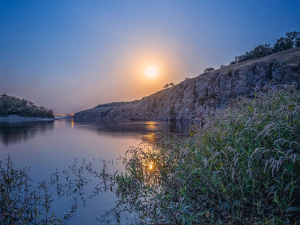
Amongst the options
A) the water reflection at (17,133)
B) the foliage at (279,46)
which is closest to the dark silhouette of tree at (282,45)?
the foliage at (279,46)

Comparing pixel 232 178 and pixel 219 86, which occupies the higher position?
pixel 219 86

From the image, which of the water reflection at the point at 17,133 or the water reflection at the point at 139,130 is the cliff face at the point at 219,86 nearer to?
the water reflection at the point at 139,130

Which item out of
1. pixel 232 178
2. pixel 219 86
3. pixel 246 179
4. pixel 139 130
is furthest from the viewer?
pixel 219 86

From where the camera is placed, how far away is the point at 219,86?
65.6 metres

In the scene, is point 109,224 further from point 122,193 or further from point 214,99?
point 214,99

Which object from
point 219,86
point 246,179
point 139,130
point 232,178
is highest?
point 219,86

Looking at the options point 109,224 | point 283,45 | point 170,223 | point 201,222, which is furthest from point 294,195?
point 283,45

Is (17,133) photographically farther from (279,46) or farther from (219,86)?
(279,46)

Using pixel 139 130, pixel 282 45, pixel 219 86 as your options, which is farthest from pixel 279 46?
pixel 139 130

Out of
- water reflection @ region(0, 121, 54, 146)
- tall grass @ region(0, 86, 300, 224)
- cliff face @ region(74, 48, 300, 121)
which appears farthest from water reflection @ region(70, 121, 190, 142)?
water reflection @ region(0, 121, 54, 146)

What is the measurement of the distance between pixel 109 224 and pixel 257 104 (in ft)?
15.7

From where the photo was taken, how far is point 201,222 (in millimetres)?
2928

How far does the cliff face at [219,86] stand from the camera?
4797cm

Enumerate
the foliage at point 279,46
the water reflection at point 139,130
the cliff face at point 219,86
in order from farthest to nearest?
the foliage at point 279,46 < the cliff face at point 219,86 < the water reflection at point 139,130
